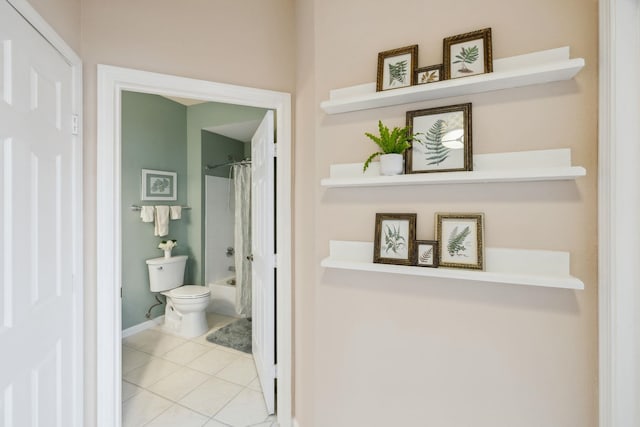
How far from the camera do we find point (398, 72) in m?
1.32

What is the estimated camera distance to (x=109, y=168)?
1.46 meters

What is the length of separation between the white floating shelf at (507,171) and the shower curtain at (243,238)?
2671 mm

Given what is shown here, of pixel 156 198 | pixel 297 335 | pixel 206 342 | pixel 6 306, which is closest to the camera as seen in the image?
pixel 6 306

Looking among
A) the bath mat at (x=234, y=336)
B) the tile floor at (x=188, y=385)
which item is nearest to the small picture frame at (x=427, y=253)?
the tile floor at (x=188, y=385)

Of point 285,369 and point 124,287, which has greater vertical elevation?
point 124,287

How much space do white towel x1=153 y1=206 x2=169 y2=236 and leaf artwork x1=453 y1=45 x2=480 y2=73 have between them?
3216mm

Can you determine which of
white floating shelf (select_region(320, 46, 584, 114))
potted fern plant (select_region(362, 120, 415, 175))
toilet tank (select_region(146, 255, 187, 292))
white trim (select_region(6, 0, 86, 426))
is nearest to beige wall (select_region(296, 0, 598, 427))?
white floating shelf (select_region(320, 46, 584, 114))

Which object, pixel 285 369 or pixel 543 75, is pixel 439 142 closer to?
pixel 543 75

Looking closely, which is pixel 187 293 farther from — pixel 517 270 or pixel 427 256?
pixel 517 270

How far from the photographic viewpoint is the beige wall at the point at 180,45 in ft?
4.71

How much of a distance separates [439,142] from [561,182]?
18.3 inches

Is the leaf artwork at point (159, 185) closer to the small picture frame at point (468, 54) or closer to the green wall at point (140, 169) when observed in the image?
the green wall at point (140, 169)
